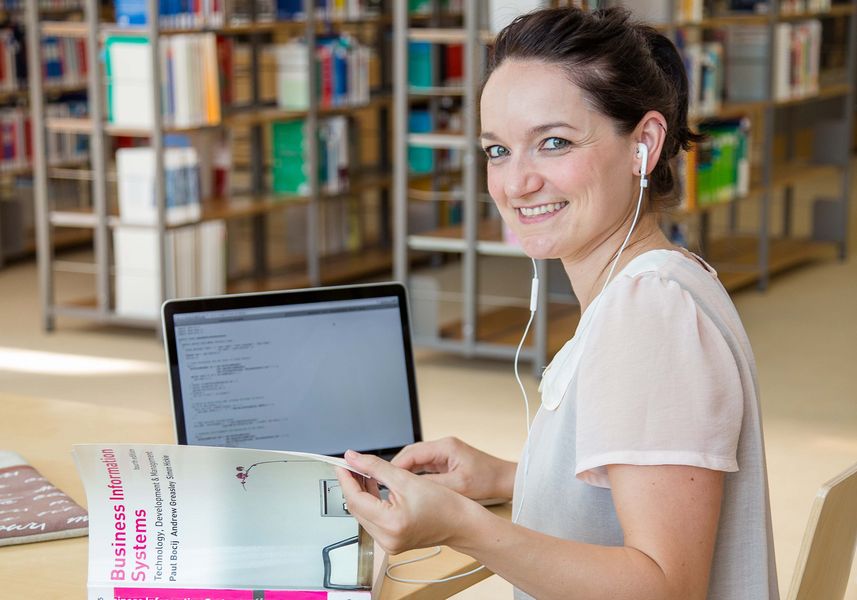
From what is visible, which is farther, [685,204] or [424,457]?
[685,204]

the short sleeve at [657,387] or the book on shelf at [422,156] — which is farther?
the book on shelf at [422,156]

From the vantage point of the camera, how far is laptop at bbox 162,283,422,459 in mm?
1668

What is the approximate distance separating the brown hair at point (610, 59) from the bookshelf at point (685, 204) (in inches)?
102

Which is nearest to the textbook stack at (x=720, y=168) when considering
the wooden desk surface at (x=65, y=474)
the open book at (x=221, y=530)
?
the wooden desk surface at (x=65, y=474)

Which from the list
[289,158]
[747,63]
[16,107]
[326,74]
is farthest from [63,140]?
[747,63]

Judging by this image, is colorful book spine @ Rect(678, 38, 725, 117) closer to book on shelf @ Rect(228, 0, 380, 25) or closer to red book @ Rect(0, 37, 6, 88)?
book on shelf @ Rect(228, 0, 380, 25)

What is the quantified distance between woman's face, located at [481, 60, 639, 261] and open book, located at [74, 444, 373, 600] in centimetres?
36

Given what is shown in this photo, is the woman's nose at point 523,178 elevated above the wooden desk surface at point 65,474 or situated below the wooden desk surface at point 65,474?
above

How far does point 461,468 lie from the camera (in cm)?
162

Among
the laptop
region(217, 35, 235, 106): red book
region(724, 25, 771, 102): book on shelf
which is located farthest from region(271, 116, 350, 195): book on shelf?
the laptop

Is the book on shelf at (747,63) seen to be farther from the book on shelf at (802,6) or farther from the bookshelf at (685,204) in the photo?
the book on shelf at (802,6)

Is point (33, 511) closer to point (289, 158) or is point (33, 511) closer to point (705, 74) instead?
point (289, 158)

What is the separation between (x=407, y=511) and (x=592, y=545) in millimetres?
179

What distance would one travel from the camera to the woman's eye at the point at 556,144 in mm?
1351
